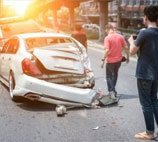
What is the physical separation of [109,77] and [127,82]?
3310 millimetres

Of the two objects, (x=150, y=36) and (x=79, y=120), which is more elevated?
(x=150, y=36)

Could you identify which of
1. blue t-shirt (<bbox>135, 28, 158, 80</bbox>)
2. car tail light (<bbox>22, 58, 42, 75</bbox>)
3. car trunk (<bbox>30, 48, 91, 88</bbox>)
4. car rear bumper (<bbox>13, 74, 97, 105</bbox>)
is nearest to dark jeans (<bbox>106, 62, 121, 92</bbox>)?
car trunk (<bbox>30, 48, 91, 88</bbox>)

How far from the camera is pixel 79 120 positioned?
28.9 ft

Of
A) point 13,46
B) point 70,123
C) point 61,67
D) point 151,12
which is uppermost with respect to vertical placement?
point 151,12

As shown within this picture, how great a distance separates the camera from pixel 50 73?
33.4 ft

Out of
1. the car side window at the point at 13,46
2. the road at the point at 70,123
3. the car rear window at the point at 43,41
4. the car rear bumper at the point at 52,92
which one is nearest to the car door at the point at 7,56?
the car side window at the point at 13,46

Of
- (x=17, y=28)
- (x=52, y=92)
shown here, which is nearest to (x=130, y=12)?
(x=17, y=28)

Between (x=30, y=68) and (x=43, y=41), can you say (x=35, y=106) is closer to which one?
(x=30, y=68)

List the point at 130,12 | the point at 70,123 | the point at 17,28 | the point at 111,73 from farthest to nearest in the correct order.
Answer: the point at 130,12 → the point at 17,28 → the point at 111,73 → the point at 70,123

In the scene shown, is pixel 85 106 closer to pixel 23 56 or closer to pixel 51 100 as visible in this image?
pixel 51 100

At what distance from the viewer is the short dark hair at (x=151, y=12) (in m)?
6.90

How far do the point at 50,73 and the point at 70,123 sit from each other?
1.87 meters

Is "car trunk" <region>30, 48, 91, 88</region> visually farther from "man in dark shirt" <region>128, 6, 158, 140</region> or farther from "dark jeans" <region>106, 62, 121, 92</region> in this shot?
"man in dark shirt" <region>128, 6, 158, 140</region>

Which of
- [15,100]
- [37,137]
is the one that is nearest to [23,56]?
[15,100]
